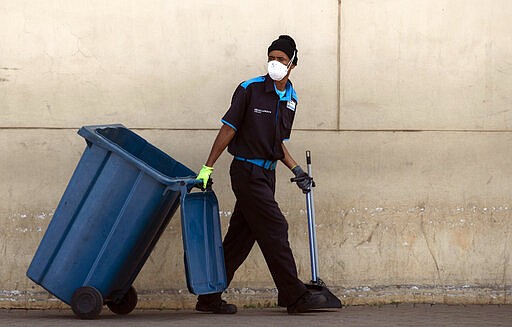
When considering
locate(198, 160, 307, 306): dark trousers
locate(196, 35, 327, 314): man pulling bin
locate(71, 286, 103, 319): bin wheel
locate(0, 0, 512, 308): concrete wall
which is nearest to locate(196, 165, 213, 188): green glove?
locate(196, 35, 327, 314): man pulling bin

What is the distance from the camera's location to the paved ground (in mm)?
7309

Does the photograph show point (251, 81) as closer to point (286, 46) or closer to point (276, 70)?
point (276, 70)

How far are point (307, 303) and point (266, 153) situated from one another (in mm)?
1042

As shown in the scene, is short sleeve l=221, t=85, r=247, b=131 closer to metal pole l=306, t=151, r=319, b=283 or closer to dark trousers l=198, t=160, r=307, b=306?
dark trousers l=198, t=160, r=307, b=306

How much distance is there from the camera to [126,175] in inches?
285

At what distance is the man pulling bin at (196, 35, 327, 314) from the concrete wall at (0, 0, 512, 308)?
2.17ft

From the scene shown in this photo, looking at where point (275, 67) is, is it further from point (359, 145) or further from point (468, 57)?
point (468, 57)

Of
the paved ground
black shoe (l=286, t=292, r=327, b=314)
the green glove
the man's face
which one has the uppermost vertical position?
the man's face

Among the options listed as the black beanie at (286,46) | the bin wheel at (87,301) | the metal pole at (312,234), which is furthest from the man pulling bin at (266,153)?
the bin wheel at (87,301)

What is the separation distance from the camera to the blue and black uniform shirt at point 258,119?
7.61m

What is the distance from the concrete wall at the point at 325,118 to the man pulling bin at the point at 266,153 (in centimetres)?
66

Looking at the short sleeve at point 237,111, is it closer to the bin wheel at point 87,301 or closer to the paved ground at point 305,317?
the paved ground at point 305,317

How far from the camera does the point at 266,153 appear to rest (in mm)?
7645

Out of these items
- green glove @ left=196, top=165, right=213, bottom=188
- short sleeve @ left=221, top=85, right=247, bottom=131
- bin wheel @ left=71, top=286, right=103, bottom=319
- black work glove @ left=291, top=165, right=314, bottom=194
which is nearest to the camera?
bin wheel @ left=71, top=286, right=103, bottom=319
